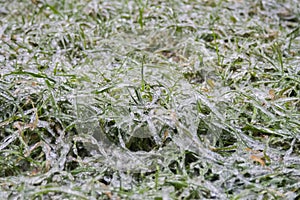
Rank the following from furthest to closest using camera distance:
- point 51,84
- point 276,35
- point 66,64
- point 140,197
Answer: point 276,35, point 66,64, point 51,84, point 140,197

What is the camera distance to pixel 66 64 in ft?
5.66

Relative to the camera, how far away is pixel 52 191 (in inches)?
47.6

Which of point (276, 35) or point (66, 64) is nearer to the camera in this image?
point (66, 64)

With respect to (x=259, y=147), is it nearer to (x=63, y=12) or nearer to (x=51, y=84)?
(x=51, y=84)

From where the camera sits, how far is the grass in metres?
1.26

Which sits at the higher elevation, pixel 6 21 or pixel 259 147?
pixel 6 21

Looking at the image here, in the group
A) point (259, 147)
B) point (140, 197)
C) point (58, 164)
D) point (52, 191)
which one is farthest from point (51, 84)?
point (259, 147)

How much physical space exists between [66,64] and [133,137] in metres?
0.50

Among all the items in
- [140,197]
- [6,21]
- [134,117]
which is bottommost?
[140,197]

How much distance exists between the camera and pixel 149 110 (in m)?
1.42

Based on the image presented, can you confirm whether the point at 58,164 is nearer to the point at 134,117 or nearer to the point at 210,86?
the point at 134,117

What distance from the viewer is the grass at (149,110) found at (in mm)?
1260

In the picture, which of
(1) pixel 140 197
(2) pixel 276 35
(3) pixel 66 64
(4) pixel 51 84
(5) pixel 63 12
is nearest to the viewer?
(1) pixel 140 197

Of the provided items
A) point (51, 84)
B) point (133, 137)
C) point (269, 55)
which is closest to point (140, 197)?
point (133, 137)
